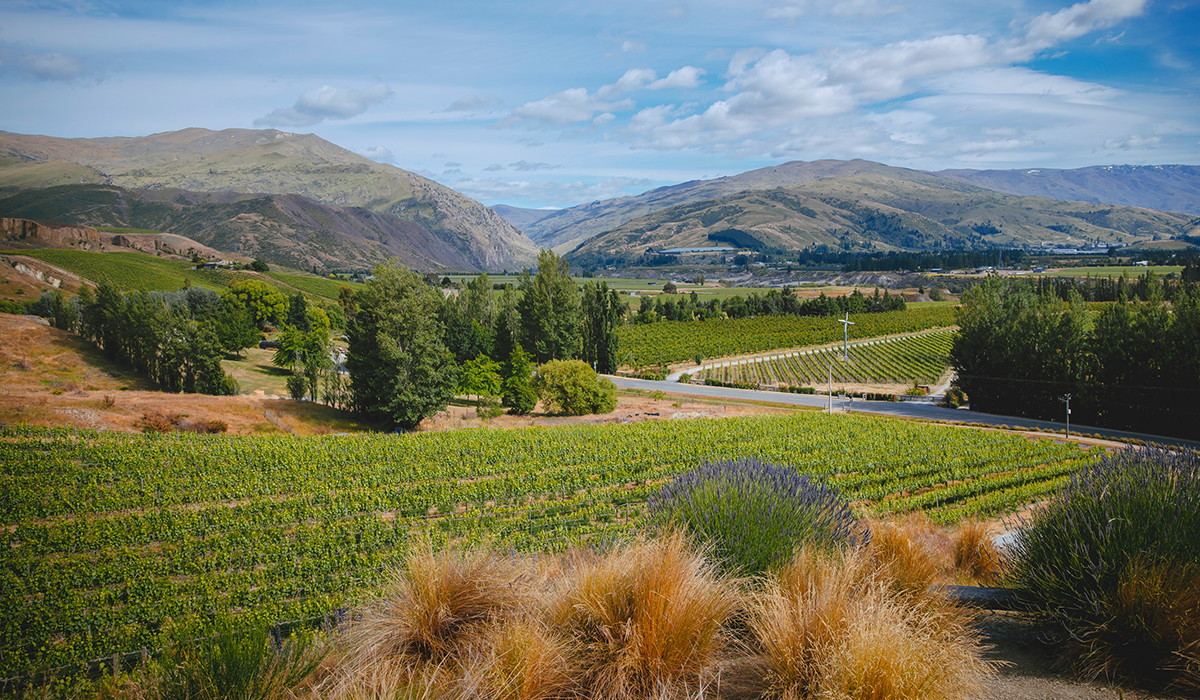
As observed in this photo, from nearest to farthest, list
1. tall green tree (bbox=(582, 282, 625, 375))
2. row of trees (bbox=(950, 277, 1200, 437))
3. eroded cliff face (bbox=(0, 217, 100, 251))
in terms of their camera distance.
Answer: row of trees (bbox=(950, 277, 1200, 437))
tall green tree (bbox=(582, 282, 625, 375))
eroded cliff face (bbox=(0, 217, 100, 251))

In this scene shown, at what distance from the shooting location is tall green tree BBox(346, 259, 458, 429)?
37.9 metres

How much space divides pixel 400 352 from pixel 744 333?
7394cm

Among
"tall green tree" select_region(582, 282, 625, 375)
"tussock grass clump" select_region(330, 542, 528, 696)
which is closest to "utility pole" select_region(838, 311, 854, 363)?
"tall green tree" select_region(582, 282, 625, 375)

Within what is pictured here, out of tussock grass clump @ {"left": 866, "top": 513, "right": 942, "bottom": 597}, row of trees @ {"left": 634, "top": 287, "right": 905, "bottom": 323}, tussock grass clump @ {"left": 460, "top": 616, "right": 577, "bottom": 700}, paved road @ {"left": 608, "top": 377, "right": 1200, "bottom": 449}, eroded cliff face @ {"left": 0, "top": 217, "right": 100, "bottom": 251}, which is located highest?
eroded cliff face @ {"left": 0, "top": 217, "right": 100, "bottom": 251}

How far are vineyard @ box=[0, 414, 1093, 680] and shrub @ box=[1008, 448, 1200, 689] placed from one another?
525 centimetres

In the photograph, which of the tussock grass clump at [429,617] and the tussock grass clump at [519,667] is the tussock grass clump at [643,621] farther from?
Answer: the tussock grass clump at [429,617]

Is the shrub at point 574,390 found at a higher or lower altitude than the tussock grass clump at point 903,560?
lower

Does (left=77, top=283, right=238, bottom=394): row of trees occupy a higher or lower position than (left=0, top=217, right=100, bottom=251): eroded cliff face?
lower

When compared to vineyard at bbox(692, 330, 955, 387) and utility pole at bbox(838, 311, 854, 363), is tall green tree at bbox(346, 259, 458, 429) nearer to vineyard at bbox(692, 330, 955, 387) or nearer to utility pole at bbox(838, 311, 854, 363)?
utility pole at bbox(838, 311, 854, 363)

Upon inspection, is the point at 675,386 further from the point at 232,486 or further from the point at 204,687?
the point at 204,687

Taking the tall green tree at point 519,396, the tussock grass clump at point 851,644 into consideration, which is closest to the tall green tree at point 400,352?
the tall green tree at point 519,396

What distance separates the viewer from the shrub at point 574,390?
48.6 meters

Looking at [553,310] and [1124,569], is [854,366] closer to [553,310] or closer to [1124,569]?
[553,310]

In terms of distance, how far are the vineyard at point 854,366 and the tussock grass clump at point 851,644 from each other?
224ft
